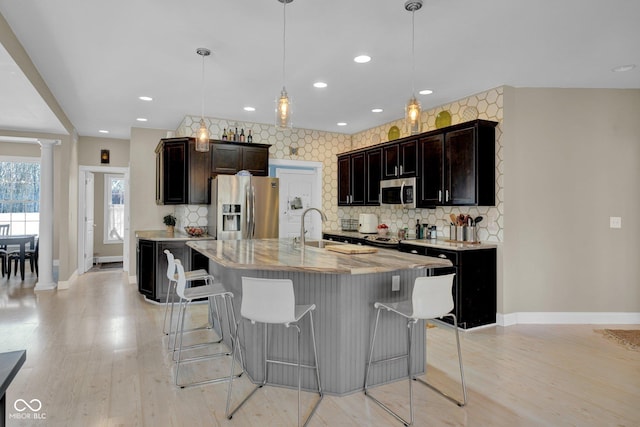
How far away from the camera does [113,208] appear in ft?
31.0

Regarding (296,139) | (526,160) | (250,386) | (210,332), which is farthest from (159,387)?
(296,139)

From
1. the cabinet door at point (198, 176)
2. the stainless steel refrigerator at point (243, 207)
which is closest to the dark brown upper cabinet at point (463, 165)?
the stainless steel refrigerator at point (243, 207)

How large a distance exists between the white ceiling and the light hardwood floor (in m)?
2.53

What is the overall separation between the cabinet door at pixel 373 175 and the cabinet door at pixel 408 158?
0.51m

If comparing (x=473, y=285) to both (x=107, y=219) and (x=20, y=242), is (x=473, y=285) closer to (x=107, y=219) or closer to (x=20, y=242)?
(x=20, y=242)

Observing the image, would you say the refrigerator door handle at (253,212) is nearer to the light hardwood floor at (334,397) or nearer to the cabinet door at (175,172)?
the cabinet door at (175,172)

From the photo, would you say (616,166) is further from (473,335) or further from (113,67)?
(113,67)

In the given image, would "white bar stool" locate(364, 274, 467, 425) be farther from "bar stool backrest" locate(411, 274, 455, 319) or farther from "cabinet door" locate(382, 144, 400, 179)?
"cabinet door" locate(382, 144, 400, 179)

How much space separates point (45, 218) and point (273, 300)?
217 inches

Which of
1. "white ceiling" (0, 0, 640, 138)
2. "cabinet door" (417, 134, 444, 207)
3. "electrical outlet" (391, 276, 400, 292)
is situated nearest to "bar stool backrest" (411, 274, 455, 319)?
"electrical outlet" (391, 276, 400, 292)

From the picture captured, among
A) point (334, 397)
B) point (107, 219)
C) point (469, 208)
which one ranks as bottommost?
point (334, 397)

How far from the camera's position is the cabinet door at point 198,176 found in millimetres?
5684

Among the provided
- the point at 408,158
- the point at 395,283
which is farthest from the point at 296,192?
the point at 395,283

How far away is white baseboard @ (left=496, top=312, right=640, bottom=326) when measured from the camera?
449cm
